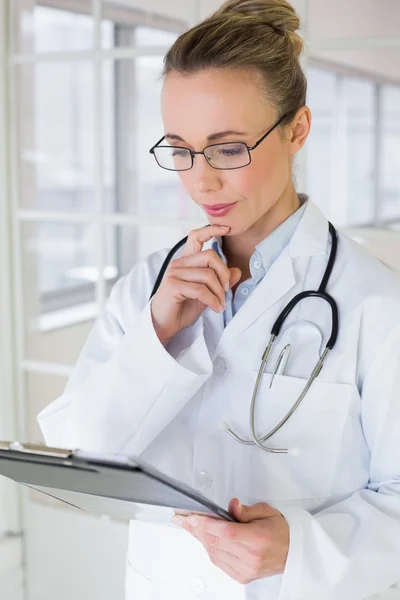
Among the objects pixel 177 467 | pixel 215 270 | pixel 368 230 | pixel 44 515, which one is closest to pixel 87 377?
pixel 177 467

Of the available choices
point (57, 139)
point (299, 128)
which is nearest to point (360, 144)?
point (299, 128)

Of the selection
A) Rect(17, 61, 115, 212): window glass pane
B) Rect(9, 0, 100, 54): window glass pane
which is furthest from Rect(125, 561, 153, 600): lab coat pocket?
Rect(9, 0, 100, 54): window glass pane

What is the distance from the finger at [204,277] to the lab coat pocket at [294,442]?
15 cm

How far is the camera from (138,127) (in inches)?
94.2

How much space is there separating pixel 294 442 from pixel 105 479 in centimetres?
40

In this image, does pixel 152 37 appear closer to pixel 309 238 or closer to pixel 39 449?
pixel 309 238

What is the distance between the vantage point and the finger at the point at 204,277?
48.9 inches

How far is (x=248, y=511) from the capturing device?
108cm

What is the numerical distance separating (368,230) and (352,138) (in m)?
0.23

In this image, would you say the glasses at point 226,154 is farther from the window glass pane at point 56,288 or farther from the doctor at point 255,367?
the window glass pane at point 56,288

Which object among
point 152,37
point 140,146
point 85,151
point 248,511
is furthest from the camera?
point 85,151

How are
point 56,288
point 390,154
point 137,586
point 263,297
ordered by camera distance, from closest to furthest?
point 263,297
point 137,586
point 390,154
point 56,288

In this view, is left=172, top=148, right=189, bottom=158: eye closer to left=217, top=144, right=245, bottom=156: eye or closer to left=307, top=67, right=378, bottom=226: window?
left=217, top=144, right=245, bottom=156: eye

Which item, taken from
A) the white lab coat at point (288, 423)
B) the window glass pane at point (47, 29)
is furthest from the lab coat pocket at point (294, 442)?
the window glass pane at point (47, 29)
